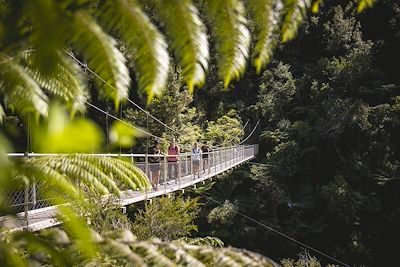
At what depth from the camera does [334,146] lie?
2133 centimetres

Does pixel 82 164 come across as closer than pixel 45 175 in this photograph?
No

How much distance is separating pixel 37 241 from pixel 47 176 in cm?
14

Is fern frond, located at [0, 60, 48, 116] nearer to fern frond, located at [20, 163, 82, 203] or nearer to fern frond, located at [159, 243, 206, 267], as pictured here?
fern frond, located at [20, 163, 82, 203]

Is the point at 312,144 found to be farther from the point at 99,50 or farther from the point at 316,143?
the point at 99,50

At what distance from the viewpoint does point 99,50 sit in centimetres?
69

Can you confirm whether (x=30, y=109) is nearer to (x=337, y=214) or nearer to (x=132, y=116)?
(x=132, y=116)

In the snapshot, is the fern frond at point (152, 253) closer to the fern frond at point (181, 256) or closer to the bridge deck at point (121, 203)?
the fern frond at point (181, 256)

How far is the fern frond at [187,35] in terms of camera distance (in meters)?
0.71

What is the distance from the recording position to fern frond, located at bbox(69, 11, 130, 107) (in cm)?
65

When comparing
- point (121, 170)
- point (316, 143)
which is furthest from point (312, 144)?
point (121, 170)

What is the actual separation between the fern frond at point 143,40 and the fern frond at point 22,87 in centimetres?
16

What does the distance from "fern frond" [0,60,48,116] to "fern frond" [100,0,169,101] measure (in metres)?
0.16

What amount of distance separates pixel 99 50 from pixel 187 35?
12 cm

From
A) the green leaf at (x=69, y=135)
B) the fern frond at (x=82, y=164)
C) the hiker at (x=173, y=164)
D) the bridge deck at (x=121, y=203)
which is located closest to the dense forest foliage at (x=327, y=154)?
the bridge deck at (x=121, y=203)
